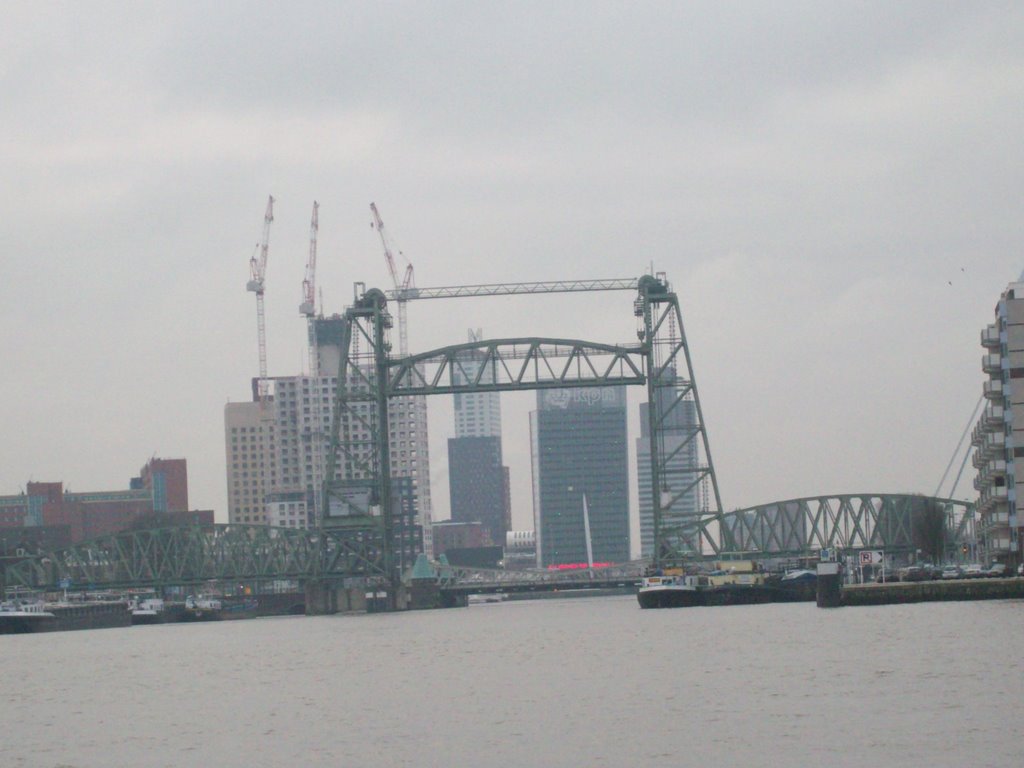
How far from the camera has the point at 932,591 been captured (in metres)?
86.7

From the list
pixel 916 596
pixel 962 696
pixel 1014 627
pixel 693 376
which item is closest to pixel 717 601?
pixel 693 376

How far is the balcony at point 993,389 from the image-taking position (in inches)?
3671

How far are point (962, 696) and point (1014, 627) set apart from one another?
64.2ft

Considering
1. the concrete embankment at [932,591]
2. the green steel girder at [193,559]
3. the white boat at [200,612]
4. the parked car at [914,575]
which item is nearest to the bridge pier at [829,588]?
the concrete embankment at [932,591]

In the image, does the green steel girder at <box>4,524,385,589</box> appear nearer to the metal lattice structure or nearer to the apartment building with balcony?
the metal lattice structure

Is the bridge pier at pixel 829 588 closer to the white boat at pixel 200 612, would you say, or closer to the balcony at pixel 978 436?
the balcony at pixel 978 436

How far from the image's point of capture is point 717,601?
121750mm

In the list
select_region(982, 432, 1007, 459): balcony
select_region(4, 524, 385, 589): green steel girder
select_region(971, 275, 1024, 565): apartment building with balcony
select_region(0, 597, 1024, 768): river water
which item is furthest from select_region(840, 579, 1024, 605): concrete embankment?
select_region(4, 524, 385, 589): green steel girder

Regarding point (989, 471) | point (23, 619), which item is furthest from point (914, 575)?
point (23, 619)

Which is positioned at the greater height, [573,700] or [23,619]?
[23,619]

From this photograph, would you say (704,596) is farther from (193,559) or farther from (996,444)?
(193,559)

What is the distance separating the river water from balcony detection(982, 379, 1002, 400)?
1513cm

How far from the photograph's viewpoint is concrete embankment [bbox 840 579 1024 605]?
82.9 metres

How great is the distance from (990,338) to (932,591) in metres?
14.5
